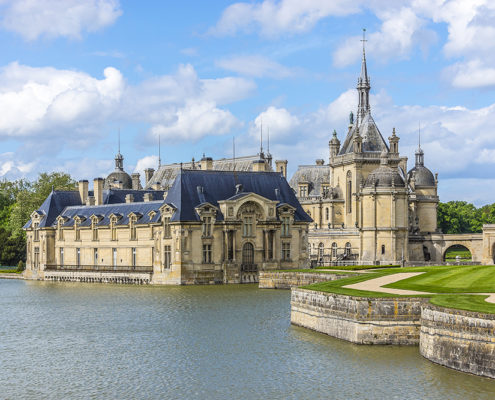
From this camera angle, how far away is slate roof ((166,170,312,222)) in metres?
83.4

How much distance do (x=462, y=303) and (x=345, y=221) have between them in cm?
9076

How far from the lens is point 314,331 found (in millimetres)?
46594

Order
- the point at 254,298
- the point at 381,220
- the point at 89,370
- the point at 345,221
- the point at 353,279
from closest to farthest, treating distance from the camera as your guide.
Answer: the point at 89,370, the point at 353,279, the point at 254,298, the point at 381,220, the point at 345,221

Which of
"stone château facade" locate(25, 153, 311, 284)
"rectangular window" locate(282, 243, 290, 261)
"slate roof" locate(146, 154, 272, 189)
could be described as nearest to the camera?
"stone château facade" locate(25, 153, 311, 284)

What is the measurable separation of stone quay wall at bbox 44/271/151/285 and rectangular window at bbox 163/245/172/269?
2.70 metres

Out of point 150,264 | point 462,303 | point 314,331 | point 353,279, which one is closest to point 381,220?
point 150,264

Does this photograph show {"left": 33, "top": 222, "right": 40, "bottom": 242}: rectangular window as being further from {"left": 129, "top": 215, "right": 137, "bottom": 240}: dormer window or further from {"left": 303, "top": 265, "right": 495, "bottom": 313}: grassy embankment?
{"left": 303, "top": 265, "right": 495, "bottom": 313}: grassy embankment

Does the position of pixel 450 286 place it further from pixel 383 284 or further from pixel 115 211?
pixel 115 211

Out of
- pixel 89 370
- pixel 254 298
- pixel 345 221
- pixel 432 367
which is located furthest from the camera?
pixel 345 221

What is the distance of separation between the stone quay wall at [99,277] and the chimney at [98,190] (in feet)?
34.6

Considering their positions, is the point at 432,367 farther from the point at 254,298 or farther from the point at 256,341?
the point at 254,298

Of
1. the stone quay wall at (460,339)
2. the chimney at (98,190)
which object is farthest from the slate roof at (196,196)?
the stone quay wall at (460,339)

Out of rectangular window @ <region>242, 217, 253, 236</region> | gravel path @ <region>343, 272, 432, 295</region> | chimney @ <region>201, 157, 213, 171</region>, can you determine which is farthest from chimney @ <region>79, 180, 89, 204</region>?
gravel path @ <region>343, 272, 432, 295</region>

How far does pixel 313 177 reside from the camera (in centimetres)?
14138
